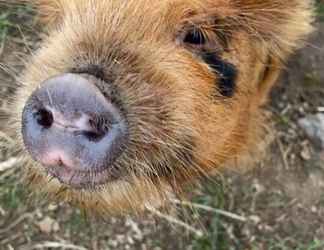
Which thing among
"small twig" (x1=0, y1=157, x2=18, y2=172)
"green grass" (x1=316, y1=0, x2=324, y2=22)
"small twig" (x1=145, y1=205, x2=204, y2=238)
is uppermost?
"green grass" (x1=316, y1=0, x2=324, y2=22)

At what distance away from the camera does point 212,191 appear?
12.5 ft

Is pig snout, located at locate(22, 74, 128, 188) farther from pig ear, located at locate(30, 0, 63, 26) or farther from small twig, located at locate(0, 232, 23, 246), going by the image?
small twig, located at locate(0, 232, 23, 246)

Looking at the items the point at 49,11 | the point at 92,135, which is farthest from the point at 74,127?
the point at 49,11

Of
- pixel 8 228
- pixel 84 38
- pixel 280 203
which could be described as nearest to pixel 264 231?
pixel 280 203

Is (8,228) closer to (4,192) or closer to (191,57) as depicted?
(4,192)

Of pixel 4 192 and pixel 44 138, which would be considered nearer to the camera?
pixel 44 138

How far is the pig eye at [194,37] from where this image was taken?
2.44m

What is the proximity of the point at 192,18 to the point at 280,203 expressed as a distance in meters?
1.66

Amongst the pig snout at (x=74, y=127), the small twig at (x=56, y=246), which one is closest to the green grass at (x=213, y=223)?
the small twig at (x=56, y=246)

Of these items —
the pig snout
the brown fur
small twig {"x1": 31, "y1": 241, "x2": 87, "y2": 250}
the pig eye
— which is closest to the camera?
the pig snout

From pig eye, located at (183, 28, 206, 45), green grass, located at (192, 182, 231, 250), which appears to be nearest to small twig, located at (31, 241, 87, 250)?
green grass, located at (192, 182, 231, 250)

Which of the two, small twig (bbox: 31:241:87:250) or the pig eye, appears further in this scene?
small twig (bbox: 31:241:87:250)

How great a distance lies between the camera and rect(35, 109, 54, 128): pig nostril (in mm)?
2191

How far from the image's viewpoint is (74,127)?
212 centimetres
